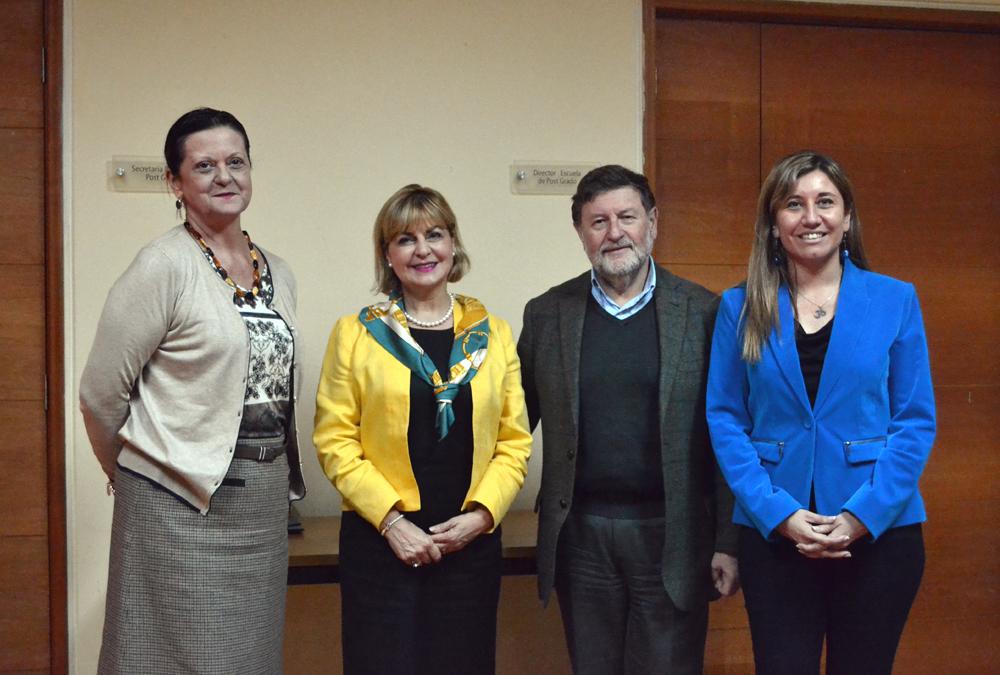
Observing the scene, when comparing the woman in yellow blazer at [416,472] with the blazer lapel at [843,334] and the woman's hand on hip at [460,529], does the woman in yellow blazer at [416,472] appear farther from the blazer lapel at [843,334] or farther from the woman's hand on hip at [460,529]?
the blazer lapel at [843,334]

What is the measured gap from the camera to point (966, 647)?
3482mm

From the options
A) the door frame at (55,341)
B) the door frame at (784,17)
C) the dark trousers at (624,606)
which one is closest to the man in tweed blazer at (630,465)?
the dark trousers at (624,606)

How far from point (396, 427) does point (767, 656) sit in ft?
3.23

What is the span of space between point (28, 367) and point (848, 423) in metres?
2.46

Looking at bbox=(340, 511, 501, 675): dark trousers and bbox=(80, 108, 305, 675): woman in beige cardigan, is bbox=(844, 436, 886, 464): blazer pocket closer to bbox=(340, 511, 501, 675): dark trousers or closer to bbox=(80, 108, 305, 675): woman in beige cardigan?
bbox=(340, 511, 501, 675): dark trousers

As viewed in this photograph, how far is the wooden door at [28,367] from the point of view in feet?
9.67

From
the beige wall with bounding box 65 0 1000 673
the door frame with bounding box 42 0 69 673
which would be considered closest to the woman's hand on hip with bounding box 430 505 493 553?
the beige wall with bounding box 65 0 1000 673

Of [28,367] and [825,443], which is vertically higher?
[28,367]

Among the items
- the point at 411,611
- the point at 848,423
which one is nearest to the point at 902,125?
the point at 848,423

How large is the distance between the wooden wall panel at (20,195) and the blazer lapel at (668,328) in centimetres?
198

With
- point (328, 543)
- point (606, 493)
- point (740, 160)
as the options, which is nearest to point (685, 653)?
point (606, 493)

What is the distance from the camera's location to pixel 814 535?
6.53 feet

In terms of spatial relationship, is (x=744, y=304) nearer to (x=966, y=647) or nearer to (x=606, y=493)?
(x=606, y=493)

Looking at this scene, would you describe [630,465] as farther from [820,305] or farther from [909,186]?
[909,186]
